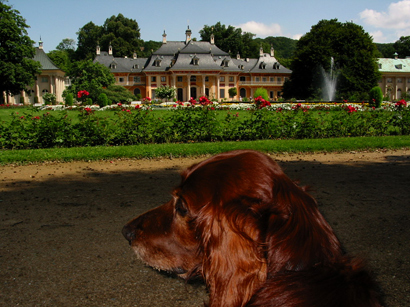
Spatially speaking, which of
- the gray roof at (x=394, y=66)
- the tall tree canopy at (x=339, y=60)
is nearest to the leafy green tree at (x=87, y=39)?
the tall tree canopy at (x=339, y=60)

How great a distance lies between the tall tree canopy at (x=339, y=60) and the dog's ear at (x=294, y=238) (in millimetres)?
51791

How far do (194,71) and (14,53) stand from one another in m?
34.6

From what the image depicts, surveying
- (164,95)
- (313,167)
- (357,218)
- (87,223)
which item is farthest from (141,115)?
(164,95)

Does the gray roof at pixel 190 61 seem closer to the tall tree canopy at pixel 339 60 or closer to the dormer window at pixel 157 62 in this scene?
the dormer window at pixel 157 62

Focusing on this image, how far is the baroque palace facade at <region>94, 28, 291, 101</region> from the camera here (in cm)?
7644

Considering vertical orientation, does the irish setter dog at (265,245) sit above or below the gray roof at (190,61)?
below

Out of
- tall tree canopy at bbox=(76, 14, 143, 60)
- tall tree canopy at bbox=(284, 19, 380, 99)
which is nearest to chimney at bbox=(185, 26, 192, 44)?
tall tree canopy at bbox=(76, 14, 143, 60)

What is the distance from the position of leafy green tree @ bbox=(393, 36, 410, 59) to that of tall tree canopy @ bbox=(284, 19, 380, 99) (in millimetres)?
65354

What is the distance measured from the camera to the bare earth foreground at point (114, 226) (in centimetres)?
336

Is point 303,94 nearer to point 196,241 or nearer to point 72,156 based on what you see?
point 72,156

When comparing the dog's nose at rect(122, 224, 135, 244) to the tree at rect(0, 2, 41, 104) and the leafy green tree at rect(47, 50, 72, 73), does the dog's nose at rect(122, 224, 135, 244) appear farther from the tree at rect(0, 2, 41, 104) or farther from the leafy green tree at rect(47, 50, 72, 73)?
the leafy green tree at rect(47, 50, 72, 73)

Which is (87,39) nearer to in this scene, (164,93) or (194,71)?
(194,71)

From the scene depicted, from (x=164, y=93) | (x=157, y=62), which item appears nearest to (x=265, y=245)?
(x=164, y=93)

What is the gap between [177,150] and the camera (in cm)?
1039
